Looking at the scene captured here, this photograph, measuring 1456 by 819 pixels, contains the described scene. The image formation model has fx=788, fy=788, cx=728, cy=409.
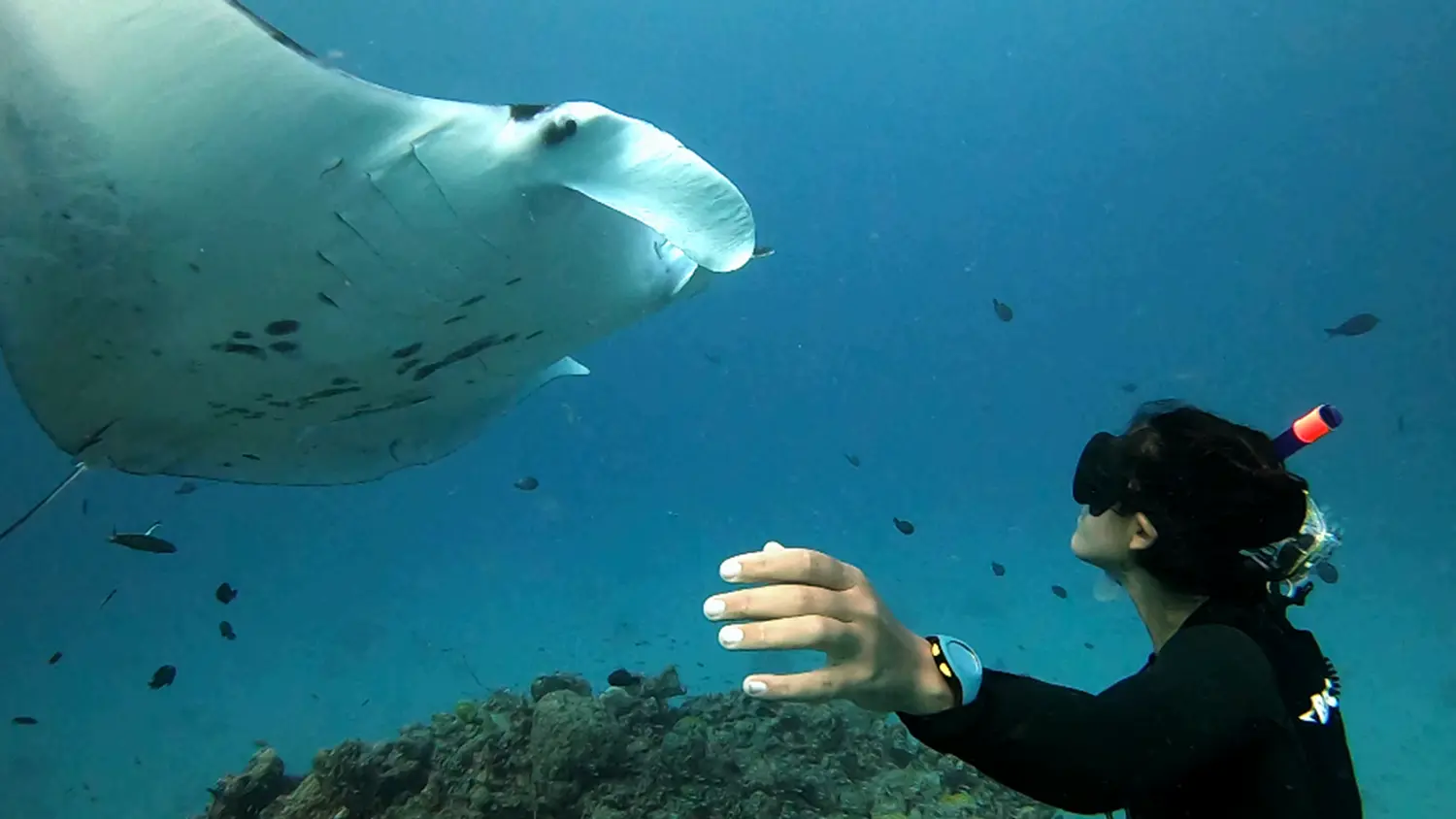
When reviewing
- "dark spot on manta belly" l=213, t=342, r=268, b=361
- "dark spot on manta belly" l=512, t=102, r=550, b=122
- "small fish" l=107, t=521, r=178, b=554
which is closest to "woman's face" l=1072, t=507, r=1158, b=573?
"dark spot on manta belly" l=512, t=102, r=550, b=122

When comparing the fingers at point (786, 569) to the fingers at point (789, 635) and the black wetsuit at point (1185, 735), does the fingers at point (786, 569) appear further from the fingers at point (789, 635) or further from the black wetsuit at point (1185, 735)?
the black wetsuit at point (1185, 735)

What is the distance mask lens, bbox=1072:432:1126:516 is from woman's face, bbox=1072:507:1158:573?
0.11 ft

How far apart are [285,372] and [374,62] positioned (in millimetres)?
28285

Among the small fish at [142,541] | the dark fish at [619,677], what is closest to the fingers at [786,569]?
the dark fish at [619,677]

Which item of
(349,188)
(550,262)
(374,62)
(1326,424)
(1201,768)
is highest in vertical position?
(1326,424)

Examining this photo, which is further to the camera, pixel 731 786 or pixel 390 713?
pixel 390 713

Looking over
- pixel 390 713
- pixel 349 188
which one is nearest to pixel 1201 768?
pixel 349 188

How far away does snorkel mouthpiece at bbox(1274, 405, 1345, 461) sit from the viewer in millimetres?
1954

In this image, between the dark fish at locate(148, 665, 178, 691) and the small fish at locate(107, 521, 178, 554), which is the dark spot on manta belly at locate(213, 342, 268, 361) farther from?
the dark fish at locate(148, 665, 178, 691)

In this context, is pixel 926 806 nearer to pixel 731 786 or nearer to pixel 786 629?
pixel 731 786

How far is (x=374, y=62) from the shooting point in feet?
87.4

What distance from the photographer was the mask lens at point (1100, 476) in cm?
192

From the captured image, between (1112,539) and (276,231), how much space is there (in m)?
2.50

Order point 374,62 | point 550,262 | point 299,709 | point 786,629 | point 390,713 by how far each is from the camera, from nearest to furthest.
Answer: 1. point 786,629
2. point 550,262
3. point 390,713
4. point 299,709
5. point 374,62
